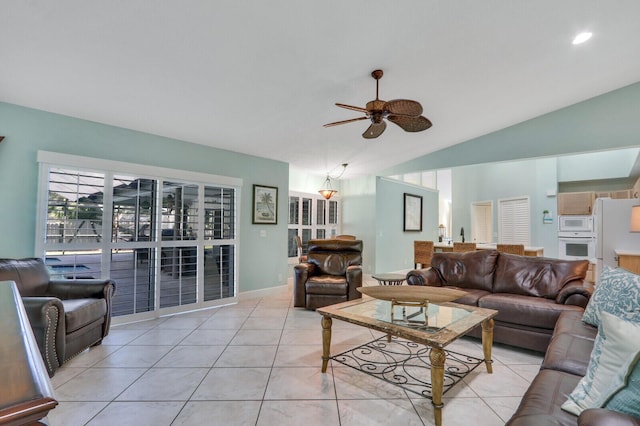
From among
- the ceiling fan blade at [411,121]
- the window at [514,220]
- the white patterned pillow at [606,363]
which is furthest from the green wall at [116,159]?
the window at [514,220]

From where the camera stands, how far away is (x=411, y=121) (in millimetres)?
3000

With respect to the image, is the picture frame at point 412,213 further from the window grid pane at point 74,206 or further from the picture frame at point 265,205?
the window grid pane at point 74,206

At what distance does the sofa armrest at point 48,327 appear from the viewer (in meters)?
2.32

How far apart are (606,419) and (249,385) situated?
2100 millimetres

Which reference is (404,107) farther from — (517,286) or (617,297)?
(517,286)

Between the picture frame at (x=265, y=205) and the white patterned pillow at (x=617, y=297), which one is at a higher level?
the picture frame at (x=265, y=205)

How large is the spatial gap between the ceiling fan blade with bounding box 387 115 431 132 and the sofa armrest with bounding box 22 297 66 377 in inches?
131

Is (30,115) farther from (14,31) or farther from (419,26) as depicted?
(419,26)

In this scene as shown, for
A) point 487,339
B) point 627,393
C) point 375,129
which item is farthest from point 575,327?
point 375,129

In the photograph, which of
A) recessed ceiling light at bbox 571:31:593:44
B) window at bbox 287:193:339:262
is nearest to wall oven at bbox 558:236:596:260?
window at bbox 287:193:339:262

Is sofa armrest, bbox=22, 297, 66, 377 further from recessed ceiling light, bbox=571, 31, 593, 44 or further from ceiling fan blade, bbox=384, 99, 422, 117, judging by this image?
recessed ceiling light, bbox=571, 31, 593, 44

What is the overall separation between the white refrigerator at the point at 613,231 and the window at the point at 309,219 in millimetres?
4918

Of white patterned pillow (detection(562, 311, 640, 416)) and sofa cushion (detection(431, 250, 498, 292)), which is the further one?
sofa cushion (detection(431, 250, 498, 292))

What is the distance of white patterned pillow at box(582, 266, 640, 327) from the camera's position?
1.95 m
